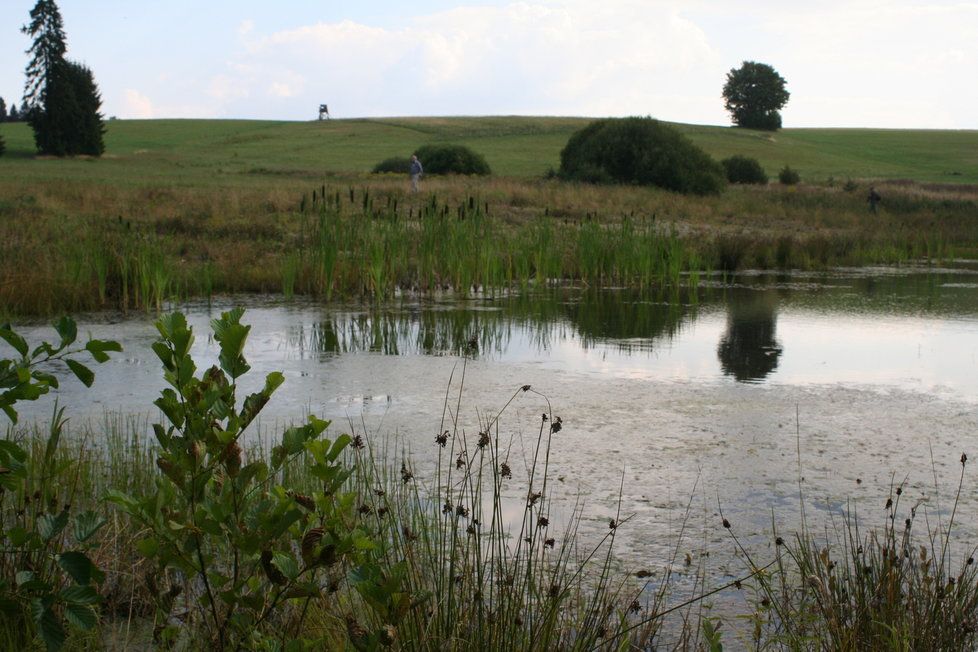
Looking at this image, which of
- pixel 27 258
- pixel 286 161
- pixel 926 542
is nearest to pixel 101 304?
pixel 27 258

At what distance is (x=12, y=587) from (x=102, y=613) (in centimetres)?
50

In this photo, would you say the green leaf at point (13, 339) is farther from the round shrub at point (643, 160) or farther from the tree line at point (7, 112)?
the tree line at point (7, 112)

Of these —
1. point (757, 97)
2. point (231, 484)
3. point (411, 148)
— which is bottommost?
point (231, 484)

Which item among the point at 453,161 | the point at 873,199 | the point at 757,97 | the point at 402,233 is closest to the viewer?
the point at 402,233

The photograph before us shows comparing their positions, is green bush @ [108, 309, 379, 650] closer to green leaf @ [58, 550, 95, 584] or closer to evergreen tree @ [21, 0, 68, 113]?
green leaf @ [58, 550, 95, 584]

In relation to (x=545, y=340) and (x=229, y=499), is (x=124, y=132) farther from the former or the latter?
(x=229, y=499)

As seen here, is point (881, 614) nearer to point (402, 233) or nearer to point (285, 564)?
point (285, 564)

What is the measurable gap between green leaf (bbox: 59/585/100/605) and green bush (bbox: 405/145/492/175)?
31.9 meters

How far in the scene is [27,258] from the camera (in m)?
10.6

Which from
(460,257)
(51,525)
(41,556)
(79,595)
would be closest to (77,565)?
(79,595)

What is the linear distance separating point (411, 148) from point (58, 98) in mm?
17906

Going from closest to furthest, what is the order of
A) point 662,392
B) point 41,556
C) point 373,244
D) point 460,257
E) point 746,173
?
point 41,556, point 662,392, point 373,244, point 460,257, point 746,173

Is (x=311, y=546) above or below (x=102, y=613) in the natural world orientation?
above

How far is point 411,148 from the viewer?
159 ft
